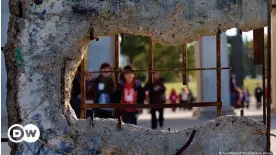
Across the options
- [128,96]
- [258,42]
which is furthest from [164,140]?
[128,96]

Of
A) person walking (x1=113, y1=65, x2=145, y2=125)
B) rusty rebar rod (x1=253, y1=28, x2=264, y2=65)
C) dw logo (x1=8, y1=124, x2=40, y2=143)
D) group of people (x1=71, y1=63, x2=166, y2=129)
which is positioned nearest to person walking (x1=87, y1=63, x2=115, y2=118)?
group of people (x1=71, y1=63, x2=166, y2=129)

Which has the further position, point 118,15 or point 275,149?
point 275,149

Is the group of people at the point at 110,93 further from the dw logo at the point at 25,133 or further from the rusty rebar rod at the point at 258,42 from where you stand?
the dw logo at the point at 25,133

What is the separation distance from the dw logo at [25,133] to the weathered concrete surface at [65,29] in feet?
0.09

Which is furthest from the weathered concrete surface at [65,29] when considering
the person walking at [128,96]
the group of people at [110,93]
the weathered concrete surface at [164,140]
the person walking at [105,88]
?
the person walking at [128,96]

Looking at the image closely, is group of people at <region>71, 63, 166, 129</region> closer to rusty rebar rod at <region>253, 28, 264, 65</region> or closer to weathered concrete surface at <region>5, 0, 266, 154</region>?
rusty rebar rod at <region>253, 28, 264, 65</region>

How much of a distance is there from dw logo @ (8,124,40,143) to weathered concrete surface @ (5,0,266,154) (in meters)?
0.03

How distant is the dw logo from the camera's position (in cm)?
312

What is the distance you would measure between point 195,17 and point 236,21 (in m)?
0.22

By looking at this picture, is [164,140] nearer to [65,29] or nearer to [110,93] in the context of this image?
[65,29]

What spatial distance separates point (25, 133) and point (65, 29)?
602mm

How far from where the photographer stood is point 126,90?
23.4ft

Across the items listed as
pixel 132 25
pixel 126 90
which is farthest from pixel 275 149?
pixel 132 25

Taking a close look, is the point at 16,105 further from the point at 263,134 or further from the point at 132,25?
the point at 263,134
